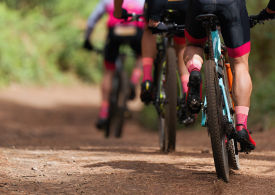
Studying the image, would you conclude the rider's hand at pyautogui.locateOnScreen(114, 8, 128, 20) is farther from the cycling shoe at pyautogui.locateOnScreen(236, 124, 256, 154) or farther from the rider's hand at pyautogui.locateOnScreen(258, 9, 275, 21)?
the cycling shoe at pyautogui.locateOnScreen(236, 124, 256, 154)

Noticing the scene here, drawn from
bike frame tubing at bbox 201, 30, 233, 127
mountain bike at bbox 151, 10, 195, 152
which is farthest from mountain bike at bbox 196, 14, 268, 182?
mountain bike at bbox 151, 10, 195, 152

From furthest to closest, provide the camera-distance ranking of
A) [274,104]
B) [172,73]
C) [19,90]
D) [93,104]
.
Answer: [93,104] → [19,90] → [274,104] → [172,73]

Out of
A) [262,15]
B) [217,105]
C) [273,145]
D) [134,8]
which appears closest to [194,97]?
[217,105]

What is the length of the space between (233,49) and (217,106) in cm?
44

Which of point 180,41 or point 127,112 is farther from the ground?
point 180,41

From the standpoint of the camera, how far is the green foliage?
11609 millimetres

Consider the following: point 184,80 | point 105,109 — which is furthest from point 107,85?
point 184,80

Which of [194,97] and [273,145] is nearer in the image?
[194,97]

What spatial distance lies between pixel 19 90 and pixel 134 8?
20.1 ft

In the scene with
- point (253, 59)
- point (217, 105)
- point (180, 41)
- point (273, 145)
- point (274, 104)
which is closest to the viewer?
point (217, 105)

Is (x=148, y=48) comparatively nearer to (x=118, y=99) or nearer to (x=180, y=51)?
(x=180, y=51)

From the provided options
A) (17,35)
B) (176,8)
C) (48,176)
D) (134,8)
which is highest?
(17,35)

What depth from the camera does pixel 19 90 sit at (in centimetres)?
1072

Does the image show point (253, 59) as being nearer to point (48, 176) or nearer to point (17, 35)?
point (48, 176)
